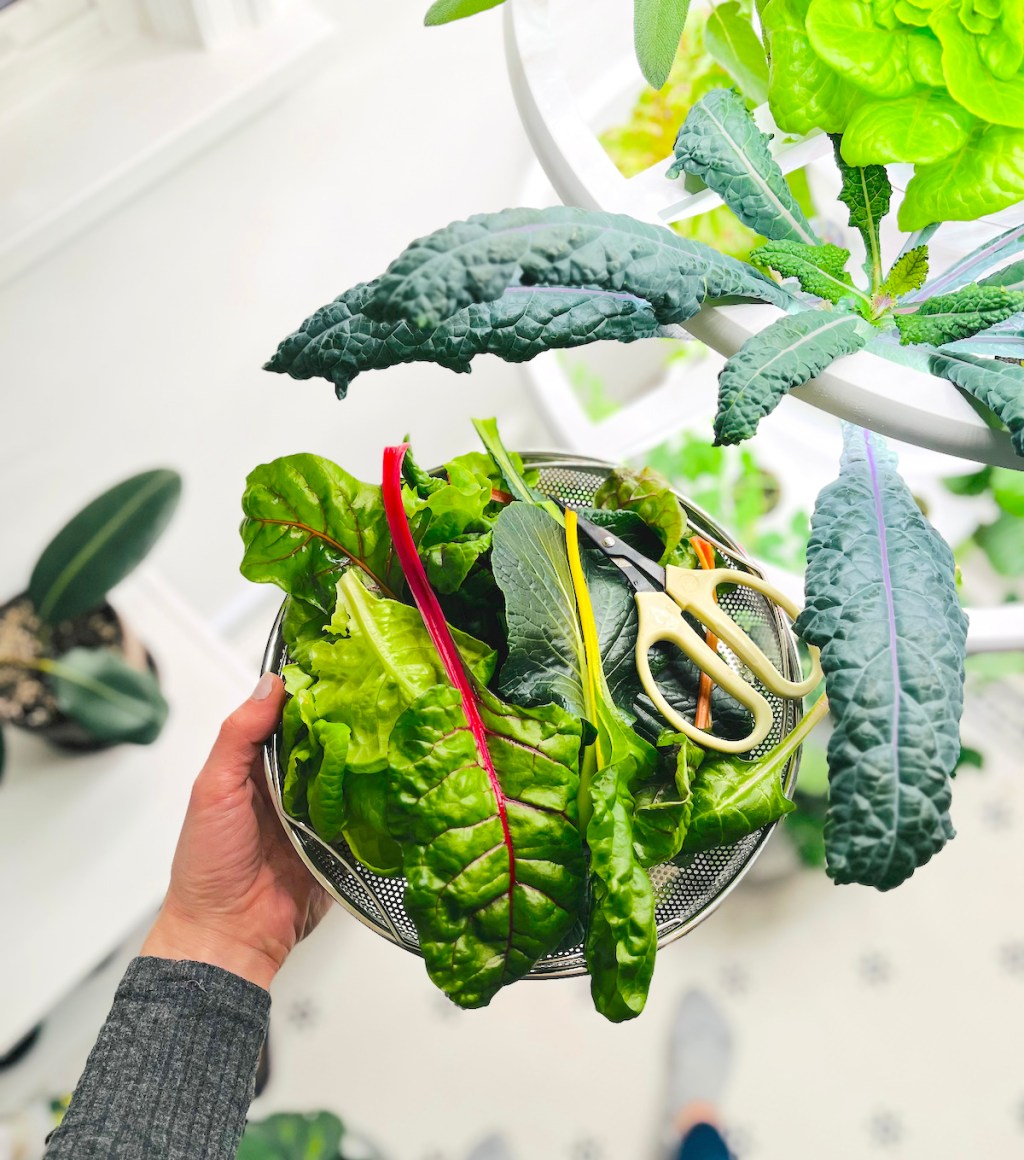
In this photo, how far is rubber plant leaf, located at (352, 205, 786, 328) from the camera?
0.32 meters

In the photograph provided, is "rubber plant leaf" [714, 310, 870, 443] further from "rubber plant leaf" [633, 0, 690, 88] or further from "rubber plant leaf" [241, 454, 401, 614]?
"rubber plant leaf" [241, 454, 401, 614]

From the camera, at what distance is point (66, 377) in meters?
0.96

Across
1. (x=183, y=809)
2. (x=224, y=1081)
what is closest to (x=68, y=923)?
(x=183, y=809)

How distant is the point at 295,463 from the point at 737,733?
1.06 ft

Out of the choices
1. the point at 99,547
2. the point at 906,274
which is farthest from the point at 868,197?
the point at 99,547

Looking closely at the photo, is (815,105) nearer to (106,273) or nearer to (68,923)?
(106,273)

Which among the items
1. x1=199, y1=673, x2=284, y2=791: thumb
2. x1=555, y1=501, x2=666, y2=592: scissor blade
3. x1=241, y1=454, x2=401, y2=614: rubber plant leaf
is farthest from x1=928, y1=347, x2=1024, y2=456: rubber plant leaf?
x1=199, y1=673, x2=284, y2=791: thumb

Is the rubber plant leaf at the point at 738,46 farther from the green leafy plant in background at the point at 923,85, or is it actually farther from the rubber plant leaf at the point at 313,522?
the rubber plant leaf at the point at 313,522

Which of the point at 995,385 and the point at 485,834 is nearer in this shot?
the point at 995,385

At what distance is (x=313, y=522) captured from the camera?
573 mm

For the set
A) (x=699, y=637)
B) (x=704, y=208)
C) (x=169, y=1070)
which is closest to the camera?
(x=704, y=208)

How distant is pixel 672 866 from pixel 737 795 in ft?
0.28

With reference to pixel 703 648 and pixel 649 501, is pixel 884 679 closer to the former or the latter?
pixel 703 648

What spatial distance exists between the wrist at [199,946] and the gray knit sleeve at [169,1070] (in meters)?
0.03
